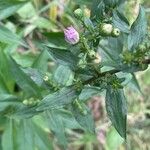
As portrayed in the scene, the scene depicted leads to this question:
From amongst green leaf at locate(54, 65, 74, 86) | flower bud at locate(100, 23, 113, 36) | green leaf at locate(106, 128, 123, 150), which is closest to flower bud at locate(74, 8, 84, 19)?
flower bud at locate(100, 23, 113, 36)

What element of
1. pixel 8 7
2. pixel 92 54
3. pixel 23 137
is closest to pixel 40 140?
pixel 23 137

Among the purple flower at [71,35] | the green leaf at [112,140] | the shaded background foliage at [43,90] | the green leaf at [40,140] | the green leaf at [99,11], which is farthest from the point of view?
the green leaf at [112,140]

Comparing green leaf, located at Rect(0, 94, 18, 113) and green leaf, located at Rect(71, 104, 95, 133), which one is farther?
green leaf, located at Rect(0, 94, 18, 113)

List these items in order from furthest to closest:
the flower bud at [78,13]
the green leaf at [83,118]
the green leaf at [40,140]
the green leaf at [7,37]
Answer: the green leaf at [40,140], the green leaf at [7,37], the green leaf at [83,118], the flower bud at [78,13]

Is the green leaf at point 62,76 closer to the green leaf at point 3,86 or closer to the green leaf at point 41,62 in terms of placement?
the green leaf at point 41,62

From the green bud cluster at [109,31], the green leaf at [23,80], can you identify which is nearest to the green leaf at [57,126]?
the green leaf at [23,80]

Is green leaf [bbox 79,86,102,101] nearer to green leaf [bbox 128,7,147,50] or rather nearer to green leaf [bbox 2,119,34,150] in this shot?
green leaf [bbox 128,7,147,50]
